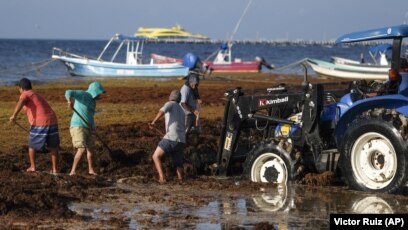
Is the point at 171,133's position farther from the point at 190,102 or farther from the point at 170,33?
the point at 170,33

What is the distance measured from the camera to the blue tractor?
33.3ft

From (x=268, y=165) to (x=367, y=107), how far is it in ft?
5.39

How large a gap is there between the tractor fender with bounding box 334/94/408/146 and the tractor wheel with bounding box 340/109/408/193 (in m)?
0.13

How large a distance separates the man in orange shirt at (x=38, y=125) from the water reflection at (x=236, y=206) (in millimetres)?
1607

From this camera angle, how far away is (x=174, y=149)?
11.8m

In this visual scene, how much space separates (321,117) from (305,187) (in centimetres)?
96

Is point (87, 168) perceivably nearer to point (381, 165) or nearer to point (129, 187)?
point (129, 187)

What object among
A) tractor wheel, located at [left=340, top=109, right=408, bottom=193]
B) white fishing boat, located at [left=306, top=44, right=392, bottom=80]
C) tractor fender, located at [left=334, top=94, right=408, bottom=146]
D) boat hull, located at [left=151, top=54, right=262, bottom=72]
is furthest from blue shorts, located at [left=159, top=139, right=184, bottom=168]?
boat hull, located at [left=151, top=54, right=262, bottom=72]

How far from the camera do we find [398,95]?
33.4 ft

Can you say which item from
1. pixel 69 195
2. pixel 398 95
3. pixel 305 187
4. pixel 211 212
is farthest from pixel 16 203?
pixel 398 95

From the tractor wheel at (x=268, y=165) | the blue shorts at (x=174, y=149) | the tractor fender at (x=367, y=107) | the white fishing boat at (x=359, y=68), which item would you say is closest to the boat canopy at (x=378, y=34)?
the tractor fender at (x=367, y=107)

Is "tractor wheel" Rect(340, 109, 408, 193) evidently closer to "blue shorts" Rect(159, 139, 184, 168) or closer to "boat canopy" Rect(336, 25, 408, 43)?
"boat canopy" Rect(336, 25, 408, 43)

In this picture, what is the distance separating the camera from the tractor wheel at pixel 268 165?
11117 millimetres

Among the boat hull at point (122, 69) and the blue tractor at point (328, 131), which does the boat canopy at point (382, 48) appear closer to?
the boat hull at point (122, 69)
